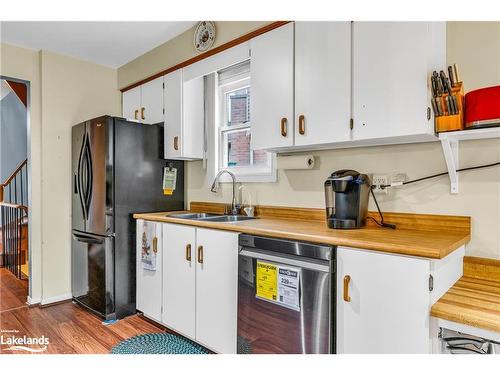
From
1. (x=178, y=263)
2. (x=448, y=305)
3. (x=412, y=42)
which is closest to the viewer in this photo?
(x=448, y=305)

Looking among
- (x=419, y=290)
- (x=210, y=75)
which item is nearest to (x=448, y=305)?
(x=419, y=290)

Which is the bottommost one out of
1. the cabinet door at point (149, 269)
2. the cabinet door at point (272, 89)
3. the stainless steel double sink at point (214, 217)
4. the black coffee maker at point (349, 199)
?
the cabinet door at point (149, 269)

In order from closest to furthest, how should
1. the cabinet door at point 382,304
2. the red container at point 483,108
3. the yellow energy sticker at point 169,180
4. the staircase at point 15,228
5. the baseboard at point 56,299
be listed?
1. the cabinet door at point 382,304
2. the red container at point 483,108
3. the yellow energy sticker at point 169,180
4. the baseboard at point 56,299
5. the staircase at point 15,228

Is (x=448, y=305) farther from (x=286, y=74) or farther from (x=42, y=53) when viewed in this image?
(x=42, y=53)

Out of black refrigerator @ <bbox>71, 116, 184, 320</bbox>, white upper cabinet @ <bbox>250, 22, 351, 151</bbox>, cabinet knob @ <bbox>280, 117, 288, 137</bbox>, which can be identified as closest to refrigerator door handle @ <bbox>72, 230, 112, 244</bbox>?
black refrigerator @ <bbox>71, 116, 184, 320</bbox>

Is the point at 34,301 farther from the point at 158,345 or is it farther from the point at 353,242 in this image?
the point at 353,242

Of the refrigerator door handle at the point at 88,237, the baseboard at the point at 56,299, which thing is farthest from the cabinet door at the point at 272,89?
the baseboard at the point at 56,299

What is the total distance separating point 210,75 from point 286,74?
1.18m

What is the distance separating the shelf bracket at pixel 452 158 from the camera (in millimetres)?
1602

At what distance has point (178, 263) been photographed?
2432 millimetres

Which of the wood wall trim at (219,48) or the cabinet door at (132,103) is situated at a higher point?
the wood wall trim at (219,48)

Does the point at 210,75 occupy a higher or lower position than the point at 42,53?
lower

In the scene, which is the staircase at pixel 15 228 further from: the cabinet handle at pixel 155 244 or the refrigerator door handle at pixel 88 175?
the cabinet handle at pixel 155 244

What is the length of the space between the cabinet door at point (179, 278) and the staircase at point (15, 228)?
8.53ft
